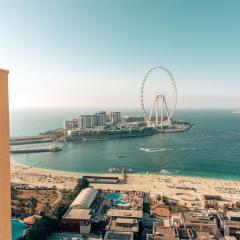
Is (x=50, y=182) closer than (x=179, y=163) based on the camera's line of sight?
Yes

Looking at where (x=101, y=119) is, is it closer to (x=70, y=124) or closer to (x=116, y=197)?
(x=70, y=124)

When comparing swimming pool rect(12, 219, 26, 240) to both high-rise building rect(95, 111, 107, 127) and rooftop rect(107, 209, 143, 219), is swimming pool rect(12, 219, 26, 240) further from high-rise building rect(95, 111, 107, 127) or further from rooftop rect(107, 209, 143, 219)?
high-rise building rect(95, 111, 107, 127)

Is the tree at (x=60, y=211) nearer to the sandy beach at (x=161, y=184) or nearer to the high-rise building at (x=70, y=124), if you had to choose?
the sandy beach at (x=161, y=184)

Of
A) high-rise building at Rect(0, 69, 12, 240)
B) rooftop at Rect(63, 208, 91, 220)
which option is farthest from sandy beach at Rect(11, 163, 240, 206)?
high-rise building at Rect(0, 69, 12, 240)

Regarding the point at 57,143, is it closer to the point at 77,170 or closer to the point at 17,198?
the point at 77,170

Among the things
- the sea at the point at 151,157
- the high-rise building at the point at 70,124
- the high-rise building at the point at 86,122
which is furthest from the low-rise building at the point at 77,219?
the high-rise building at the point at 70,124

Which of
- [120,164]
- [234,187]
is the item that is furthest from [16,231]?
[120,164]

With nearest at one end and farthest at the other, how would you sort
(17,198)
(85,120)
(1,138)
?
(1,138) → (17,198) → (85,120)
